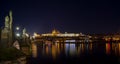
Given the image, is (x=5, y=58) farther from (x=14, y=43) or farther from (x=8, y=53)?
(x=14, y=43)

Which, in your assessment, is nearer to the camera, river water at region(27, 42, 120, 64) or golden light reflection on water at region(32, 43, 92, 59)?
river water at region(27, 42, 120, 64)

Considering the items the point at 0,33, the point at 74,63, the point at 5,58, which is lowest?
the point at 74,63

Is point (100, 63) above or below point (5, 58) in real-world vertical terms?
below

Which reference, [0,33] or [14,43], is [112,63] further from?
[0,33]

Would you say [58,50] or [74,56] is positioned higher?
[58,50]

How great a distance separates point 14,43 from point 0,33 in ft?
33.6

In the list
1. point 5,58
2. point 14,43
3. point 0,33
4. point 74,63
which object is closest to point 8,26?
point 14,43

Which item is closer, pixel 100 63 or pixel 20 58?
pixel 20 58

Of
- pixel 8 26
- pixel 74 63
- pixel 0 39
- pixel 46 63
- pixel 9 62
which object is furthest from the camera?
pixel 74 63

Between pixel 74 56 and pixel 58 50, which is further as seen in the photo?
pixel 58 50

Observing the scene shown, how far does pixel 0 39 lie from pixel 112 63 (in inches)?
1305

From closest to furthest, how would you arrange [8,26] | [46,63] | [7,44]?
[7,44]
[8,26]
[46,63]

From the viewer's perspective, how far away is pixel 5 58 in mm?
32031

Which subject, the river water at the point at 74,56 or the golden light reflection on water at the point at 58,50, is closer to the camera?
the river water at the point at 74,56
